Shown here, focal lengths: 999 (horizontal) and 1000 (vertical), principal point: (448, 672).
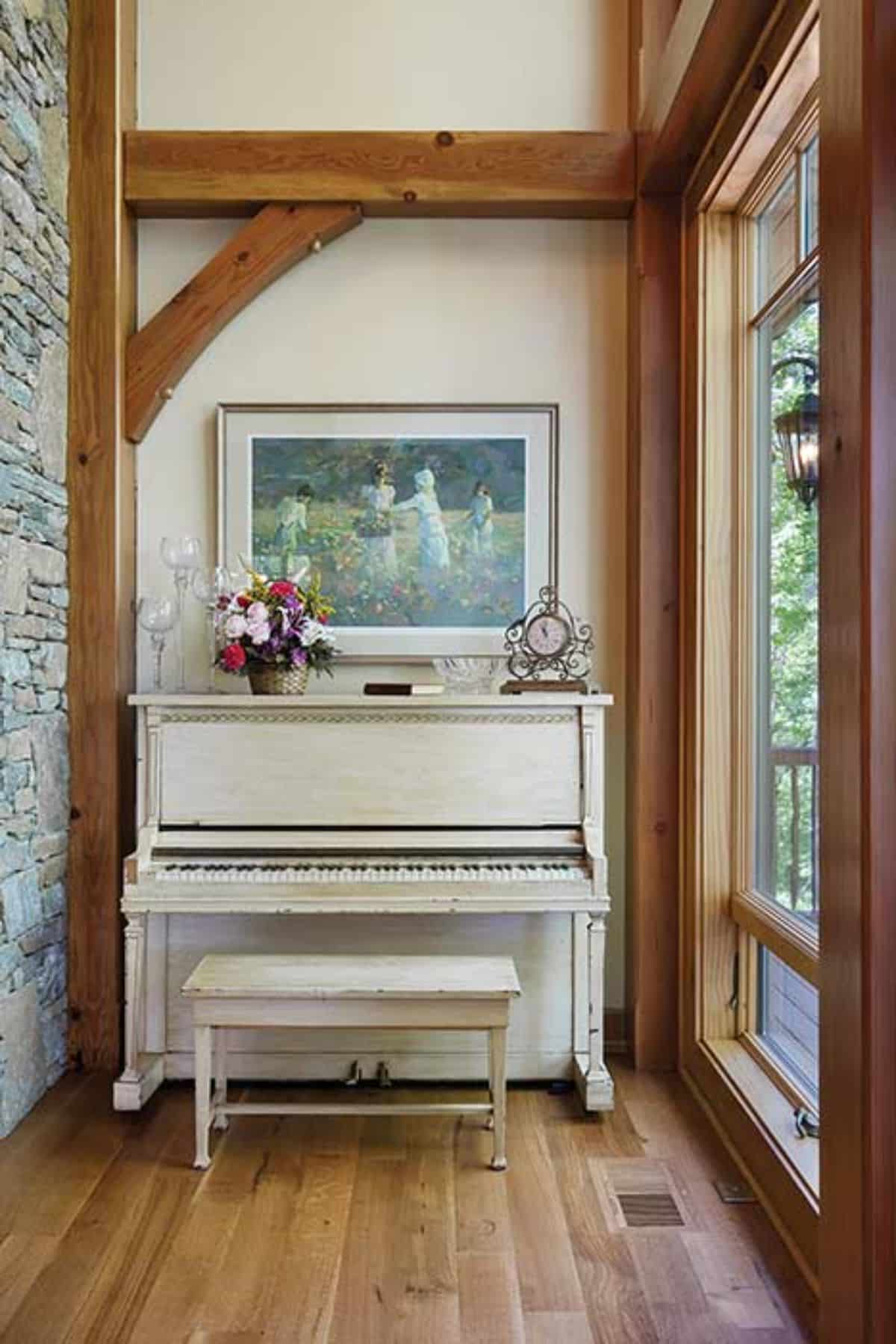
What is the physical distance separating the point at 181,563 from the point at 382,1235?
198 cm

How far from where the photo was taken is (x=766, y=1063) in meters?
2.65

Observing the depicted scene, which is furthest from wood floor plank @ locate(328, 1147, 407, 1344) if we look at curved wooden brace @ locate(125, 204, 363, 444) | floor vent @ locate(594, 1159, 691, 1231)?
curved wooden brace @ locate(125, 204, 363, 444)

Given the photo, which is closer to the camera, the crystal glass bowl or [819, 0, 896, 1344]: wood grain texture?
[819, 0, 896, 1344]: wood grain texture

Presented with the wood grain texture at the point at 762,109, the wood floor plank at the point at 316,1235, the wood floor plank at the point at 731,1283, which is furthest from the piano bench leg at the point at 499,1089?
the wood grain texture at the point at 762,109

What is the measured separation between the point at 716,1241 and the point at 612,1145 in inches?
19.2

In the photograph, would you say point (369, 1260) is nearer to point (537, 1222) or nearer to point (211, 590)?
point (537, 1222)

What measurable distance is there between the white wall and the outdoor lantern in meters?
0.95

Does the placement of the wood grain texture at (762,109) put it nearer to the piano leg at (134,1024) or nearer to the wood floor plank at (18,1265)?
the piano leg at (134,1024)

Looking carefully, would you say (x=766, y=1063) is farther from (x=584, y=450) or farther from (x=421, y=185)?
(x=421, y=185)

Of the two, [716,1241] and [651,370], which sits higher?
[651,370]

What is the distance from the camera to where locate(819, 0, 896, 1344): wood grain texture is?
147cm

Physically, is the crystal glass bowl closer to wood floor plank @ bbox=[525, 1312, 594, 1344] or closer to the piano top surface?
the piano top surface

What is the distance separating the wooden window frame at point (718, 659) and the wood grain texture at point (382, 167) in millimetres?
395

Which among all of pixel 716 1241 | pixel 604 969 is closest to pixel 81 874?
pixel 604 969
